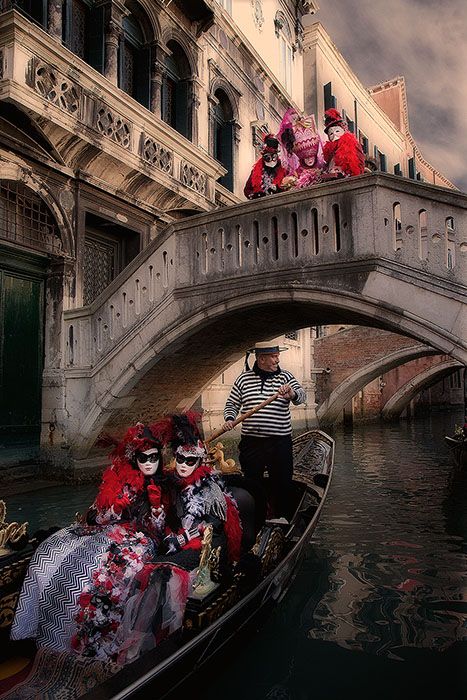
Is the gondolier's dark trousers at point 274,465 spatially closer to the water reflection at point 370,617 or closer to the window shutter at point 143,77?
the water reflection at point 370,617

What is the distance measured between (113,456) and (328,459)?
2.88 meters

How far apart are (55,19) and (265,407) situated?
4996 millimetres

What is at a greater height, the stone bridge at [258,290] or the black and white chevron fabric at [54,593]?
the stone bridge at [258,290]

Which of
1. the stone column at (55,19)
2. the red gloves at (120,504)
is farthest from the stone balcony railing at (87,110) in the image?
the red gloves at (120,504)

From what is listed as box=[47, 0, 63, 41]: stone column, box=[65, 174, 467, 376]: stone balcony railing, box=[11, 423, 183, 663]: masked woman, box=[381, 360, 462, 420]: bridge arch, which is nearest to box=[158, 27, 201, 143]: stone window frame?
box=[47, 0, 63, 41]: stone column

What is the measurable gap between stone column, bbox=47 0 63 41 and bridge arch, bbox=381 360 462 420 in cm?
1361

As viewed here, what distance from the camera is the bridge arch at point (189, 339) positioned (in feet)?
16.5

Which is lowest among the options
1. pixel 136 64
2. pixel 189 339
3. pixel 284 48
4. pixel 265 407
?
pixel 265 407

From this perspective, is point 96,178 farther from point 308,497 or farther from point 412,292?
point 308,497

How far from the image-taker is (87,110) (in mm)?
5941

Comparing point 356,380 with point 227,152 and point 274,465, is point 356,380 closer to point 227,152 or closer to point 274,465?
point 227,152

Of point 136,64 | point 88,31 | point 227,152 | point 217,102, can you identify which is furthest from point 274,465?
point 227,152

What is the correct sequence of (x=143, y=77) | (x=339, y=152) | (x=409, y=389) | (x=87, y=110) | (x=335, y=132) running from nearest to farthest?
(x=339, y=152) < (x=335, y=132) < (x=87, y=110) < (x=143, y=77) < (x=409, y=389)

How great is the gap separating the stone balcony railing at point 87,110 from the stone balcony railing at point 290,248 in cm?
144
